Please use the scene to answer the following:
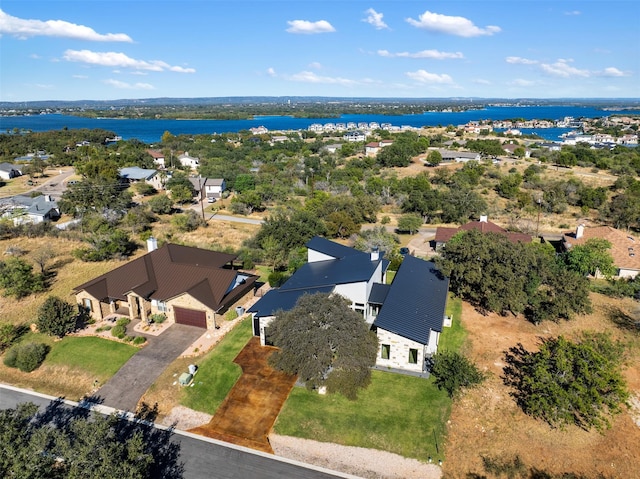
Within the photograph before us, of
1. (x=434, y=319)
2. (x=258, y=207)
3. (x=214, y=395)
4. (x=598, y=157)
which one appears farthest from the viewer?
(x=598, y=157)

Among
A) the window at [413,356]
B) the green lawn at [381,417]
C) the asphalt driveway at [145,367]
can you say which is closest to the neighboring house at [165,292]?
the asphalt driveway at [145,367]

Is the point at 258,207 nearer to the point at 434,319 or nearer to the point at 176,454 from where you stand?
the point at 434,319

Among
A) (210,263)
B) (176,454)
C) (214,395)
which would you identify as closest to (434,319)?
(214,395)

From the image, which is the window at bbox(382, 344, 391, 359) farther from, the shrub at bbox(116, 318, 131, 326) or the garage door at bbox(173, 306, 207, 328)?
the shrub at bbox(116, 318, 131, 326)

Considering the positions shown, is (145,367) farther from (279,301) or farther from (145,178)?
(145,178)

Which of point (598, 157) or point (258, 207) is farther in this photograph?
point (598, 157)

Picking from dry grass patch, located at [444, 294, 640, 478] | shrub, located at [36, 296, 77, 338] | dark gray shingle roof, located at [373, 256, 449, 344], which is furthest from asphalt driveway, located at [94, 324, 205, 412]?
dry grass patch, located at [444, 294, 640, 478]

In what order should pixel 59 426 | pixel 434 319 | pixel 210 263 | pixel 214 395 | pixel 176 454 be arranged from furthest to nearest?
1. pixel 210 263
2. pixel 434 319
3. pixel 214 395
4. pixel 59 426
5. pixel 176 454
